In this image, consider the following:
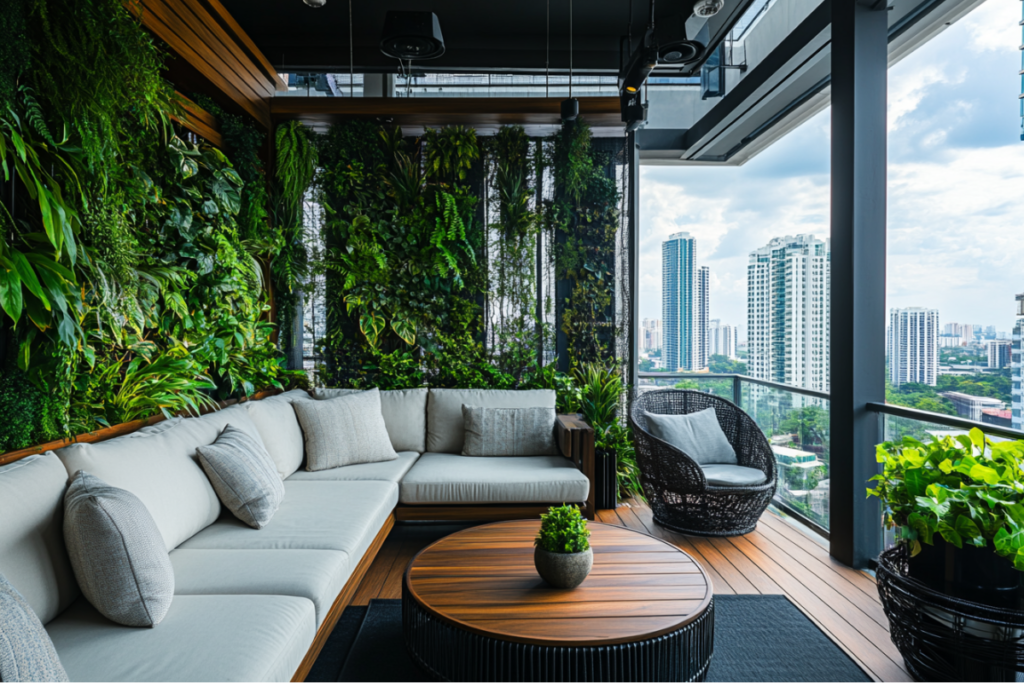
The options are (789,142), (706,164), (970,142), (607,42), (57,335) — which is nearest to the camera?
(57,335)

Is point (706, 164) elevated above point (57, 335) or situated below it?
above

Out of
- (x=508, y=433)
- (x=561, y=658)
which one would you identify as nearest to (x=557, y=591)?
(x=561, y=658)

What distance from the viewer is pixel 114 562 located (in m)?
1.51

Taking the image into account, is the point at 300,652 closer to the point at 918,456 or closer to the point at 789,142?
the point at 918,456

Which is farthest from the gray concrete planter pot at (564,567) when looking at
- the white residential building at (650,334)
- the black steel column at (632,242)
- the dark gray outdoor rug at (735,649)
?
the white residential building at (650,334)

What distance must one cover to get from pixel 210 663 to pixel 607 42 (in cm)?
444

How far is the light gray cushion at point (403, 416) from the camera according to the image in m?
3.92

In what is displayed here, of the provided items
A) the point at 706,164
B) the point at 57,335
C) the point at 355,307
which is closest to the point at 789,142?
the point at 706,164

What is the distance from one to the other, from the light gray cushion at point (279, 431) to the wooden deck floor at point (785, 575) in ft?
2.49

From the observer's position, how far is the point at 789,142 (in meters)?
4.56

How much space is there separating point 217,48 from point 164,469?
259cm

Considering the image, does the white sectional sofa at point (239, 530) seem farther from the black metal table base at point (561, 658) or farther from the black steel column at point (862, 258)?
the black steel column at point (862, 258)

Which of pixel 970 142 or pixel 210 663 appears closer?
pixel 210 663

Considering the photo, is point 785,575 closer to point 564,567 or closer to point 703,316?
point 564,567
